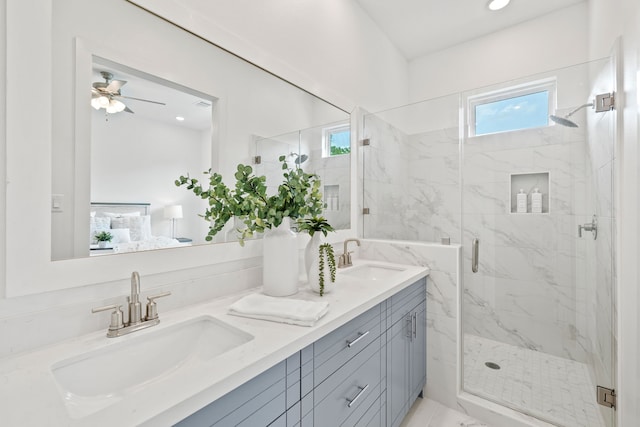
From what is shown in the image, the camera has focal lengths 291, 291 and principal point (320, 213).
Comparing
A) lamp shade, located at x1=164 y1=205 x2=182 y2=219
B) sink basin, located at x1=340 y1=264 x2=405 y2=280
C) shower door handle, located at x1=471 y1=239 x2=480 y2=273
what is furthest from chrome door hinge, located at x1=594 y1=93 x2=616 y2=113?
lamp shade, located at x1=164 y1=205 x2=182 y2=219

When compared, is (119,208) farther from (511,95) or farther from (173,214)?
(511,95)

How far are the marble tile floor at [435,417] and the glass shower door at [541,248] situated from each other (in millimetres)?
179

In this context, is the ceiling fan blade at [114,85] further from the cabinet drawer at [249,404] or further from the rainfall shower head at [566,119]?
the rainfall shower head at [566,119]

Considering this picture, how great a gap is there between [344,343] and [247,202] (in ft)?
2.19

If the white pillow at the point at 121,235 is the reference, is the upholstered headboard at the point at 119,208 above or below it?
above

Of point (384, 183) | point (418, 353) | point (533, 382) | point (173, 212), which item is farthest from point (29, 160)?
point (533, 382)

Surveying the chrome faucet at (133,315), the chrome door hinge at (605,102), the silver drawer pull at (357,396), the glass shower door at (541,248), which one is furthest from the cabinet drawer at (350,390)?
the chrome door hinge at (605,102)

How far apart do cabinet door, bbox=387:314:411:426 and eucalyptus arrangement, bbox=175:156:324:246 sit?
77 cm

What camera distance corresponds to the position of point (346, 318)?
1064 millimetres

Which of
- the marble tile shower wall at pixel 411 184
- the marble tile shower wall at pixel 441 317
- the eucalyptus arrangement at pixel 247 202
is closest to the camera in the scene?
the eucalyptus arrangement at pixel 247 202

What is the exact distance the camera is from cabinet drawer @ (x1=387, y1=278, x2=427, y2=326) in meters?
1.45

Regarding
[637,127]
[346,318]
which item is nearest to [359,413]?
[346,318]

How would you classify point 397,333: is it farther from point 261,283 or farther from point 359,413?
point 261,283

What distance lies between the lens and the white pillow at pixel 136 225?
0.98 metres
